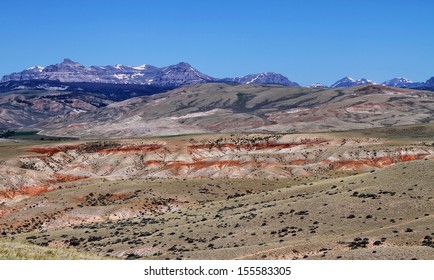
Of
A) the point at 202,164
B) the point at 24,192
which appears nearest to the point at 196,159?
the point at 202,164

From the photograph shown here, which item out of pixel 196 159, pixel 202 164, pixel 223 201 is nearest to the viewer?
pixel 223 201

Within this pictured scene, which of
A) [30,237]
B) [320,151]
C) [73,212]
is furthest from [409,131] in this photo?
[30,237]

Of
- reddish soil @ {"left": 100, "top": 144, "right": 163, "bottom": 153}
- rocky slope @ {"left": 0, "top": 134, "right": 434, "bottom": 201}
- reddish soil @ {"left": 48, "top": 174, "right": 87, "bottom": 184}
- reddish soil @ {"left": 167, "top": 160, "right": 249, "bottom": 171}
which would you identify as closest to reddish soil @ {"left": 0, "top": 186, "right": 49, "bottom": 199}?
rocky slope @ {"left": 0, "top": 134, "right": 434, "bottom": 201}

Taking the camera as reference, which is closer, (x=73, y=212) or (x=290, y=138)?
(x=73, y=212)

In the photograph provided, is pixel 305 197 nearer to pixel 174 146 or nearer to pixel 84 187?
pixel 84 187

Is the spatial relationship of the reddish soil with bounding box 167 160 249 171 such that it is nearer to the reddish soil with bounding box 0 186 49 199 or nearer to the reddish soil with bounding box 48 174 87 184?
the reddish soil with bounding box 48 174 87 184

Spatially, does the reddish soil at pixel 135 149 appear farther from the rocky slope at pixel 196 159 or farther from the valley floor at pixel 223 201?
the valley floor at pixel 223 201

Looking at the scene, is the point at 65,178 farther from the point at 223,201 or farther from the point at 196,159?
the point at 223,201

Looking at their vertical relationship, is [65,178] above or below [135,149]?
below

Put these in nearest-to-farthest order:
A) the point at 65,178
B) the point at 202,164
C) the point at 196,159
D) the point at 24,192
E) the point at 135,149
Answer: the point at 24,192 → the point at 65,178 → the point at 202,164 → the point at 196,159 → the point at 135,149

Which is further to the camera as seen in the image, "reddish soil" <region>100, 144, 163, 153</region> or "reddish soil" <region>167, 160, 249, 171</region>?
"reddish soil" <region>100, 144, 163, 153</region>

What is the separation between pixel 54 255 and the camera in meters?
25.1

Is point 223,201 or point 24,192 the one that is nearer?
point 223,201
